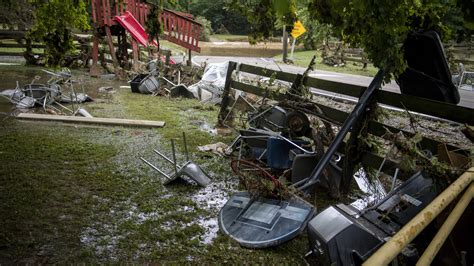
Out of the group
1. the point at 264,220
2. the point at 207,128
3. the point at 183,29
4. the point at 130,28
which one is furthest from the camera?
the point at 183,29

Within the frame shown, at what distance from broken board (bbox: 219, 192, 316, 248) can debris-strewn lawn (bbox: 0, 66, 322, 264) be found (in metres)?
0.12

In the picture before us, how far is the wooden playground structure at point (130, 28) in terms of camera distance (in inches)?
548

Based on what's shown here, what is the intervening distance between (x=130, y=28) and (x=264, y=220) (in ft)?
41.7

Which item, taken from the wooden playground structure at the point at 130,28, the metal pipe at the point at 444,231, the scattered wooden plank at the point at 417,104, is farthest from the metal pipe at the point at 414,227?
the wooden playground structure at the point at 130,28

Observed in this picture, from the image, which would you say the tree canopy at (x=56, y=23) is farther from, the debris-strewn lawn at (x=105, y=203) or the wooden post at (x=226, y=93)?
the wooden post at (x=226, y=93)

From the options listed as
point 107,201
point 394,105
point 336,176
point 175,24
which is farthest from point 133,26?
point 394,105

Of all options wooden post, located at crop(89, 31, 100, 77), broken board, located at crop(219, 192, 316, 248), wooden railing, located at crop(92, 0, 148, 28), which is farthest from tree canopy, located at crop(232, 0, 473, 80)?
wooden post, located at crop(89, 31, 100, 77)

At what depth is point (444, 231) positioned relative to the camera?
6.01 ft

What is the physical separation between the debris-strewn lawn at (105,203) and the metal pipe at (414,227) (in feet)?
5.16

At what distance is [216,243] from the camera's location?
3.47m

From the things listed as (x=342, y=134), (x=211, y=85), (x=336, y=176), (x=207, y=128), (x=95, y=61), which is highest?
(x=342, y=134)

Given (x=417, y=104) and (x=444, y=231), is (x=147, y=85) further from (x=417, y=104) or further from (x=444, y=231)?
(x=444, y=231)

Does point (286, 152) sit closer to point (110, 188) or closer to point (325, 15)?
point (325, 15)

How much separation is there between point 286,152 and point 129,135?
3.52m
